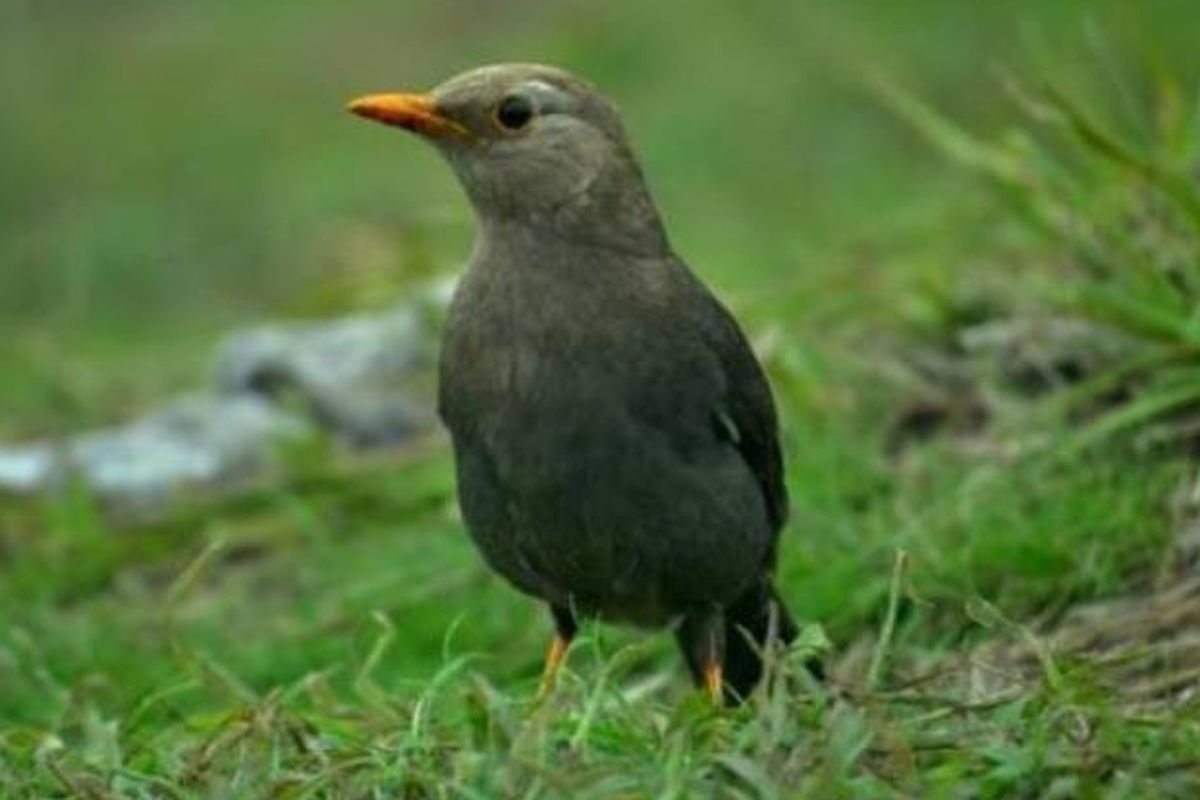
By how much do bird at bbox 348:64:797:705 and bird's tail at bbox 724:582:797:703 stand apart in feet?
0.22

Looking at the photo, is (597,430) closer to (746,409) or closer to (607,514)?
(607,514)

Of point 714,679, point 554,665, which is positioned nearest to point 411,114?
point 554,665

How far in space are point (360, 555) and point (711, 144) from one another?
624 centimetres

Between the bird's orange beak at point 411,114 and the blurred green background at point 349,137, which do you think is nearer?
the bird's orange beak at point 411,114

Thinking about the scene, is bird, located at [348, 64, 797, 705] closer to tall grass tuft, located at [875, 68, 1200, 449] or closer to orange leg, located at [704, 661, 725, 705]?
orange leg, located at [704, 661, 725, 705]

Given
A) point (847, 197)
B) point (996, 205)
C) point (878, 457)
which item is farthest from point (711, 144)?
point (878, 457)

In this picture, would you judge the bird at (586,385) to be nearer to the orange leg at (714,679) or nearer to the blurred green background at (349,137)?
the orange leg at (714,679)

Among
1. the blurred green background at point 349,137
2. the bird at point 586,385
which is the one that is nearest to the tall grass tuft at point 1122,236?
the bird at point 586,385

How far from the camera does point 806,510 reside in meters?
→ 6.98

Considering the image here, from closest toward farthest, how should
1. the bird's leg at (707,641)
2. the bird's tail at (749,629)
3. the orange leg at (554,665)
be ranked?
1. the orange leg at (554,665)
2. the bird's leg at (707,641)
3. the bird's tail at (749,629)

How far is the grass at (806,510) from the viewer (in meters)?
4.76

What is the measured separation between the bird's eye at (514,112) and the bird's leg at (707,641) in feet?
2.80

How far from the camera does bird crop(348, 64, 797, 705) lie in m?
5.37

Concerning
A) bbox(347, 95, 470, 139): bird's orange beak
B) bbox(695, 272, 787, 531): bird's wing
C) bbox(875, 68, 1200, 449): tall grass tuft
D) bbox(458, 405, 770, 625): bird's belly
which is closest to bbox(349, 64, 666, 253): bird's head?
bbox(347, 95, 470, 139): bird's orange beak
